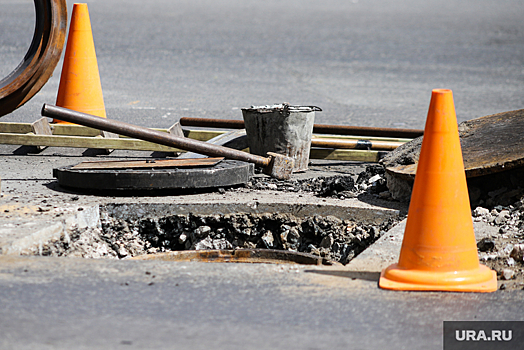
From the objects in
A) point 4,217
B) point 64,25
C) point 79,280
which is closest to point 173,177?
point 4,217

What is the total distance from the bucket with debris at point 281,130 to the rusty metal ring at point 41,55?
1665mm

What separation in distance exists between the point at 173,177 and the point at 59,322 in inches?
75.9

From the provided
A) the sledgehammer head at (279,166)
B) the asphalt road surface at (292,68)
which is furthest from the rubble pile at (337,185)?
the asphalt road surface at (292,68)

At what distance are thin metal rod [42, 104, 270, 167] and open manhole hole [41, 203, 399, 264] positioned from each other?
700 millimetres

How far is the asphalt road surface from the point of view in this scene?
27.4ft

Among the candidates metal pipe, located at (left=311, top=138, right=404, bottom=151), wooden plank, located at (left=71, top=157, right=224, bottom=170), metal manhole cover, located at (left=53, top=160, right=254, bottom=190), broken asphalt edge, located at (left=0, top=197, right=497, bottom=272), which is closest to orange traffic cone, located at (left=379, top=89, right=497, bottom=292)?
broken asphalt edge, located at (left=0, top=197, right=497, bottom=272)

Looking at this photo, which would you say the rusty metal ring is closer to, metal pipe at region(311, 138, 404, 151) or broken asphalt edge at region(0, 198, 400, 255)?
broken asphalt edge at region(0, 198, 400, 255)

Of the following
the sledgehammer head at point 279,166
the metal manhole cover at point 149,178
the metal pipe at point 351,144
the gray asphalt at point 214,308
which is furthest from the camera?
the metal pipe at point 351,144

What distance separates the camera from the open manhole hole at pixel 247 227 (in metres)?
3.99

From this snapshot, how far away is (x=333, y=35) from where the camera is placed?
17641mm

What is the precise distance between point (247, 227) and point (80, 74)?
3.30 meters

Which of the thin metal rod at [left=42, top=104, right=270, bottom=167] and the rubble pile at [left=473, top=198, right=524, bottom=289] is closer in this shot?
the rubble pile at [left=473, top=198, right=524, bottom=289]

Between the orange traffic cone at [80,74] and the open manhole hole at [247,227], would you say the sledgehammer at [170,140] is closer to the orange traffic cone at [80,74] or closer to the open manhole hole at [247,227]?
the open manhole hole at [247,227]

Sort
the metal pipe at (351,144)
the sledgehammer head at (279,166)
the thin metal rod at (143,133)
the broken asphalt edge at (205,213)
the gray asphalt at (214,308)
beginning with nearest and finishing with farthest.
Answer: the gray asphalt at (214,308) → the broken asphalt edge at (205,213) → the thin metal rod at (143,133) → the sledgehammer head at (279,166) → the metal pipe at (351,144)
